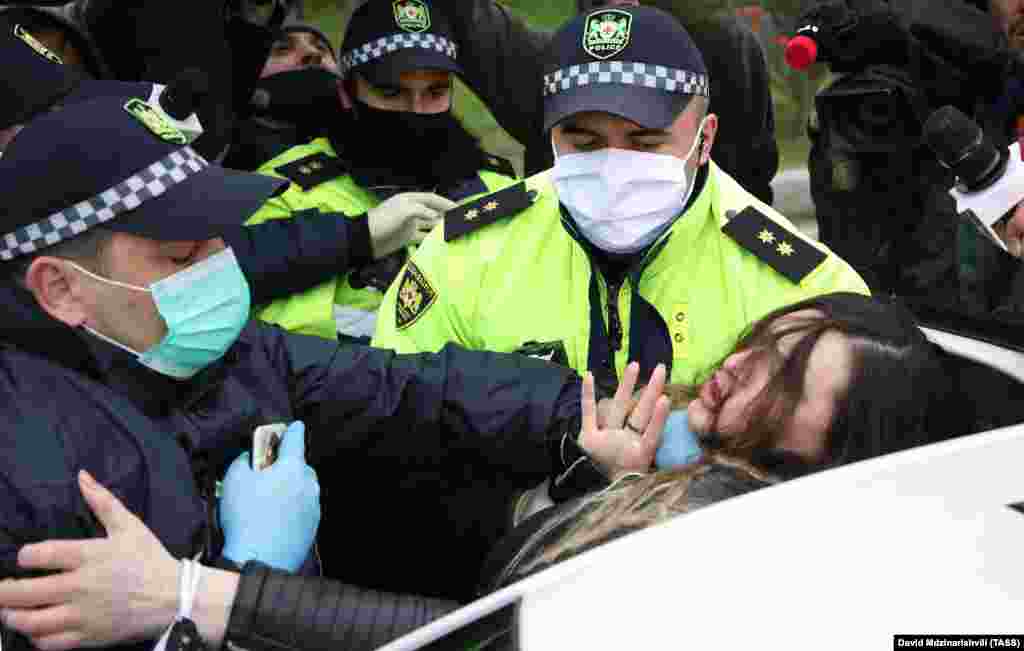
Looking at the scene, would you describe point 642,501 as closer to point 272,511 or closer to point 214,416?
point 272,511

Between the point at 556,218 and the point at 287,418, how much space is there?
82 centimetres

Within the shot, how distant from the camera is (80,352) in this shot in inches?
70.9

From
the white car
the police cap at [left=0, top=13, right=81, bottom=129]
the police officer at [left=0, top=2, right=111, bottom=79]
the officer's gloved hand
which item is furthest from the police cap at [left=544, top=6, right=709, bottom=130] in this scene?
the police officer at [left=0, top=2, right=111, bottom=79]

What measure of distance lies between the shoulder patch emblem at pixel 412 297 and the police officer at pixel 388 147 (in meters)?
0.50

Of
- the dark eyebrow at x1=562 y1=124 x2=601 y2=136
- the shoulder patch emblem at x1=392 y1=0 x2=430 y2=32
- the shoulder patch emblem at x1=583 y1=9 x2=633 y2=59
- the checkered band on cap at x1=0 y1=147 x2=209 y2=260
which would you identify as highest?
the shoulder patch emblem at x1=583 y1=9 x2=633 y2=59

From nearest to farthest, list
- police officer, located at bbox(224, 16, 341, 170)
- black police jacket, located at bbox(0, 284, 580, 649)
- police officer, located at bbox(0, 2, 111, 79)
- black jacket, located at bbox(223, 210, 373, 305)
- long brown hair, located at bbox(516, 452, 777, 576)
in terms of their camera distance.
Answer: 1. long brown hair, located at bbox(516, 452, 777, 576)
2. black police jacket, located at bbox(0, 284, 580, 649)
3. black jacket, located at bbox(223, 210, 373, 305)
4. police officer, located at bbox(0, 2, 111, 79)
5. police officer, located at bbox(224, 16, 341, 170)

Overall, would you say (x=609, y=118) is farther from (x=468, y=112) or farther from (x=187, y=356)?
(x=468, y=112)

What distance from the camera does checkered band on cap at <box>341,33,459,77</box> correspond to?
10.6 ft

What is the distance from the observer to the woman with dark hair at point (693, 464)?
1.58 meters

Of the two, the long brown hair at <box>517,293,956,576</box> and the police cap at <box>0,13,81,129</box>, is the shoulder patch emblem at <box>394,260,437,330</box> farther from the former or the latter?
the police cap at <box>0,13,81,129</box>

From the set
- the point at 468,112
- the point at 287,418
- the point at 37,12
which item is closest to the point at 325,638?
the point at 287,418

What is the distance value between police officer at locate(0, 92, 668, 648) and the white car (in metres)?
0.56

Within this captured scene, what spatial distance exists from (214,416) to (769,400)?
944 millimetres

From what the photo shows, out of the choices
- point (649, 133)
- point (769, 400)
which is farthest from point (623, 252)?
point (769, 400)
